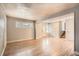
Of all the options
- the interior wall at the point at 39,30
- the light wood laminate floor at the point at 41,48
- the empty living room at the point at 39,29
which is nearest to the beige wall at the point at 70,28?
the empty living room at the point at 39,29

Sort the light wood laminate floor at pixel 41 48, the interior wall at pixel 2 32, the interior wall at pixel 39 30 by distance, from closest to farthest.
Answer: the interior wall at pixel 2 32, the light wood laminate floor at pixel 41 48, the interior wall at pixel 39 30

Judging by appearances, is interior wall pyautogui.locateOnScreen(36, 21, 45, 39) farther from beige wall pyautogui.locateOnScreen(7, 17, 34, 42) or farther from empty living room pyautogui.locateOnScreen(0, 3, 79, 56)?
beige wall pyautogui.locateOnScreen(7, 17, 34, 42)

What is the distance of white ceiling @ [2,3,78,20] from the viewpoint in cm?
197

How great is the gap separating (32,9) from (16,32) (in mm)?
620

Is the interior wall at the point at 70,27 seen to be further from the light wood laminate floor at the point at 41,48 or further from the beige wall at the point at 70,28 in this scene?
the light wood laminate floor at the point at 41,48

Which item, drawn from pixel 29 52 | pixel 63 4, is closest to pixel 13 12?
pixel 29 52

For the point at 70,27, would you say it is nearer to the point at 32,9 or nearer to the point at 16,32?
the point at 32,9

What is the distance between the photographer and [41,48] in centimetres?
216

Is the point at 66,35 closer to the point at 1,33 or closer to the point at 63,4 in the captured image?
the point at 63,4

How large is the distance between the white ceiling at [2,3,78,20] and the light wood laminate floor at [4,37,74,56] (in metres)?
0.58

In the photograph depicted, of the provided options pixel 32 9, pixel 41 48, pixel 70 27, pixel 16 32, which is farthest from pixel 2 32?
pixel 70 27

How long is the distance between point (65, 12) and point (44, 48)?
937 mm

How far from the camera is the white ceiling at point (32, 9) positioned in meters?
1.97

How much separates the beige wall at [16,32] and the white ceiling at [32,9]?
0.42 ft
